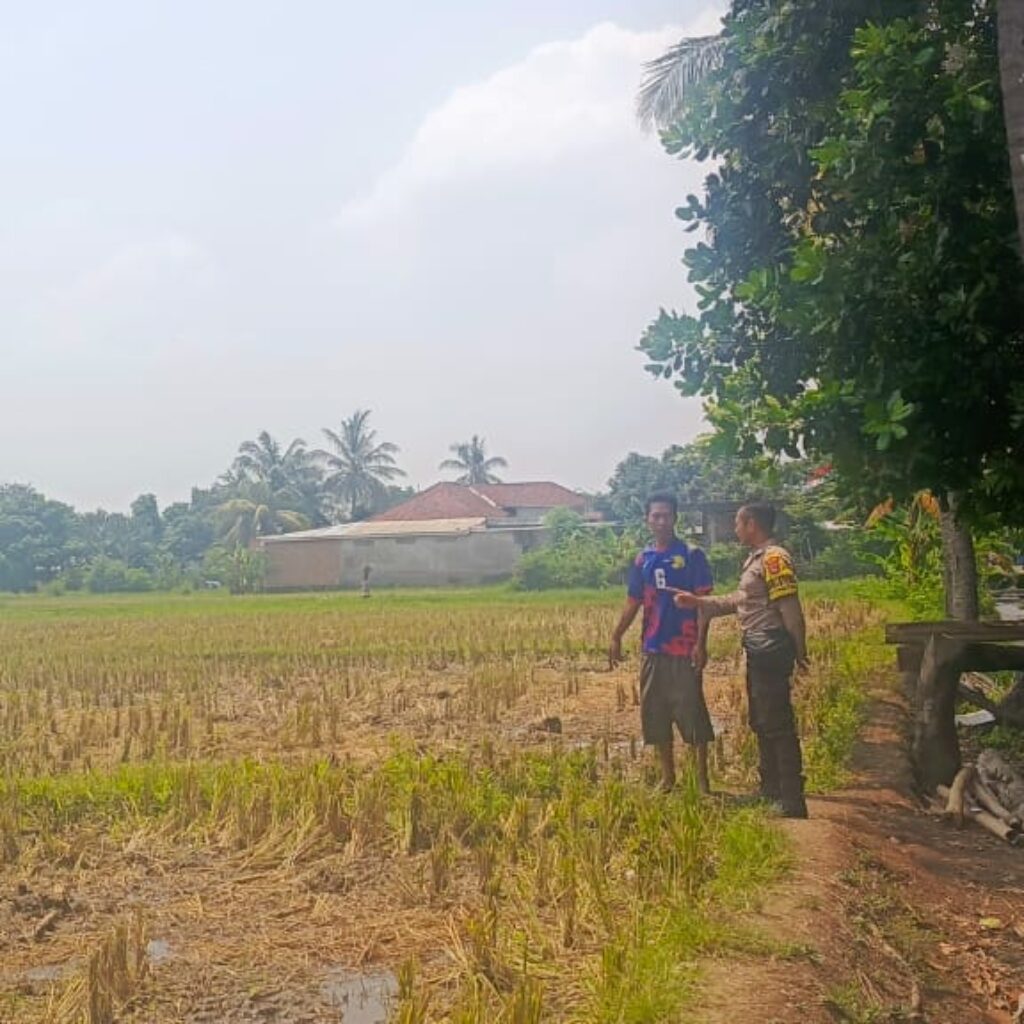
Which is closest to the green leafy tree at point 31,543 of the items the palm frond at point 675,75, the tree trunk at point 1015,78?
the palm frond at point 675,75

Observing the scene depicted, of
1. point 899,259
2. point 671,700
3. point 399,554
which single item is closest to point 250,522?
point 399,554

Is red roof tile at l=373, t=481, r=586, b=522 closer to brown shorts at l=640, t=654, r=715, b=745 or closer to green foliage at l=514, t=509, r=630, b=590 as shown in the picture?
green foliage at l=514, t=509, r=630, b=590

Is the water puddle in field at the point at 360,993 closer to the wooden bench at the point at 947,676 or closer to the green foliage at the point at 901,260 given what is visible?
the green foliage at the point at 901,260

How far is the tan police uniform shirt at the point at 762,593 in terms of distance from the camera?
20.9ft

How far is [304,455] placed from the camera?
60.7 meters

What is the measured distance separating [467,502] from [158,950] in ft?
154

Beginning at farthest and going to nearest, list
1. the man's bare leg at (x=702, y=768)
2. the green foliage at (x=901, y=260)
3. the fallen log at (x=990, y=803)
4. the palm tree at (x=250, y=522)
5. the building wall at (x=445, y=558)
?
the palm tree at (x=250, y=522) < the building wall at (x=445, y=558) < the man's bare leg at (x=702, y=768) < the fallen log at (x=990, y=803) < the green foliage at (x=901, y=260)

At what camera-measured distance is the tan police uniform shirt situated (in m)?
6.38

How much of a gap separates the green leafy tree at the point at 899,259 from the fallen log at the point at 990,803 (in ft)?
5.18

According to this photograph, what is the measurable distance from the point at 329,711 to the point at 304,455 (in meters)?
50.6

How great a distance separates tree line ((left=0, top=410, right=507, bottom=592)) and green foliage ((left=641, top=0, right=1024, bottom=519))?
3737cm

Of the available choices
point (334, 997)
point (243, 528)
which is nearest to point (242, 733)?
point (334, 997)

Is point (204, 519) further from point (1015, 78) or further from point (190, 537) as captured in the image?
point (1015, 78)

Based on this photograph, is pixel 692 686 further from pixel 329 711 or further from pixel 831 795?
pixel 329 711
